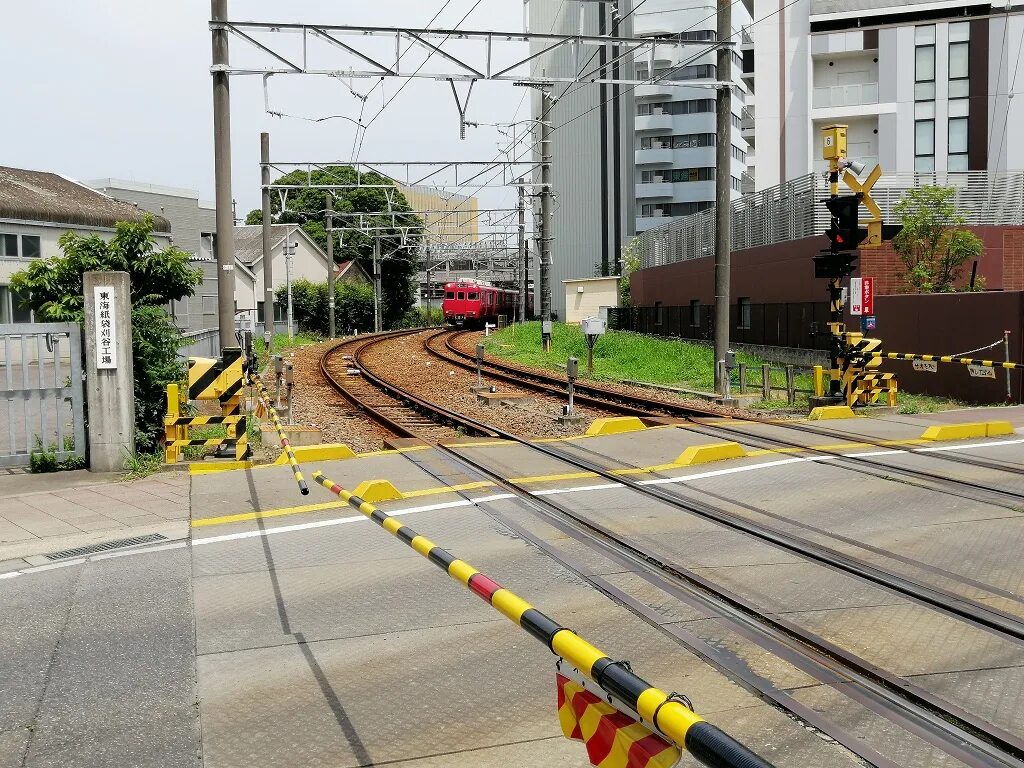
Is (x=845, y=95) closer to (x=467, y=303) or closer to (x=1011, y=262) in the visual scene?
(x=1011, y=262)

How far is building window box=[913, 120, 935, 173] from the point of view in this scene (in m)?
45.5

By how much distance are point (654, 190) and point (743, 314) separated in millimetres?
37478

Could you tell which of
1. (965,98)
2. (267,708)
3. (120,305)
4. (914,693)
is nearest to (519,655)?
(267,708)

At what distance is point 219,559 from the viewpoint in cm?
784

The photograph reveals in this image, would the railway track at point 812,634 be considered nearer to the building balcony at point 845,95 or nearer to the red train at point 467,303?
the building balcony at point 845,95

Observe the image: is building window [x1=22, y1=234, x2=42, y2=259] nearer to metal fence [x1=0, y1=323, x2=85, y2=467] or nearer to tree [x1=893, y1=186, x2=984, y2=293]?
metal fence [x1=0, y1=323, x2=85, y2=467]

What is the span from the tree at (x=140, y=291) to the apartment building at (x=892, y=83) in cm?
3406

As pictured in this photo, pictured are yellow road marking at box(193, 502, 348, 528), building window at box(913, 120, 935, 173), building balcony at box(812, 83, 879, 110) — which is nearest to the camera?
yellow road marking at box(193, 502, 348, 528)

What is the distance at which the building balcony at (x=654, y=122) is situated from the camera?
223ft

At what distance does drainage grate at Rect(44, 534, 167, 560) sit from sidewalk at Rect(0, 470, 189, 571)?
0.32ft

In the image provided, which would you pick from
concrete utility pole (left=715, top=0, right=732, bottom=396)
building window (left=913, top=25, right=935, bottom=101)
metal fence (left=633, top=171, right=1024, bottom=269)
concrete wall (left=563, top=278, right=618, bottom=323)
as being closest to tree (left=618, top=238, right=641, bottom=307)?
concrete wall (left=563, top=278, right=618, bottom=323)

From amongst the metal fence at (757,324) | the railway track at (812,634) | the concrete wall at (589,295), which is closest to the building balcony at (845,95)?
the metal fence at (757,324)

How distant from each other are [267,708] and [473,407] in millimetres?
15170

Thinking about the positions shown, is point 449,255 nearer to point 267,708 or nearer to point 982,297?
point 982,297
